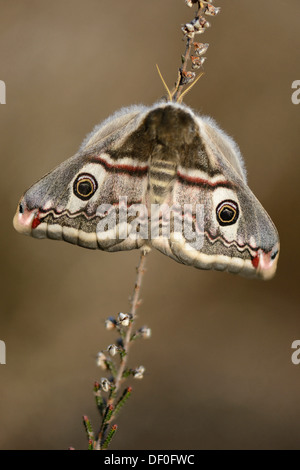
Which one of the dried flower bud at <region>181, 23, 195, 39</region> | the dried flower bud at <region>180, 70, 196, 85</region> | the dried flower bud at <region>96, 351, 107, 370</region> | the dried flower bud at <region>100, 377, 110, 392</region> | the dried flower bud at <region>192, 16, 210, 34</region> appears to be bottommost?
the dried flower bud at <region>100, 377, 110, 392</region>

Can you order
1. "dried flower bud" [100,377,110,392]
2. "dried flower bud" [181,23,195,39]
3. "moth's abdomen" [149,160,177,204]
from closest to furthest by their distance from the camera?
"dried flower bud" [181,23,195,39] → "dried flower bud" [100,377,110,392] → "moth's abdomen" [149,160,177,204]

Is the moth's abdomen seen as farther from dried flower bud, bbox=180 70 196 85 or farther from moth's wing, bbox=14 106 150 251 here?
dried flower bud, bbox=180 70 196 85

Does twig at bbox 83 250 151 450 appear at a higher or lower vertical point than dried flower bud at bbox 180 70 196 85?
lower

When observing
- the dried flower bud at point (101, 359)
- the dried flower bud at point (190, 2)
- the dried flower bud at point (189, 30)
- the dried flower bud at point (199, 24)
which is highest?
the dried flower bud at point (190, 2)

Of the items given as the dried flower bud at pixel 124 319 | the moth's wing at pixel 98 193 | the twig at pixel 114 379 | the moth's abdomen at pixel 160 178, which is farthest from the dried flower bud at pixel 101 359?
the moth's abdomen at pixel 160 178

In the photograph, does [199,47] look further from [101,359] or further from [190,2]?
[101,359]

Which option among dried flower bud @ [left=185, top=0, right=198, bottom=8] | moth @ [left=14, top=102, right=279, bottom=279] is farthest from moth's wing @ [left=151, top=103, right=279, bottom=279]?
dried flower bud @ [left=185, top=0, right=198, bottom=8]

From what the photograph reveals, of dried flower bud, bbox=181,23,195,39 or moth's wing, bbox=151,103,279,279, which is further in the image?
moth's wing, bbox=151,103,279,279

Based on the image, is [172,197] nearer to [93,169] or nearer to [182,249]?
[182,249]

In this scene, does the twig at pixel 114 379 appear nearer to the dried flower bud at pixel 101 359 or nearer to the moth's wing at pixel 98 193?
the dried flower bud at pixel 101 359

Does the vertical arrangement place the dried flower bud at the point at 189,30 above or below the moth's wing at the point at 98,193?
above
